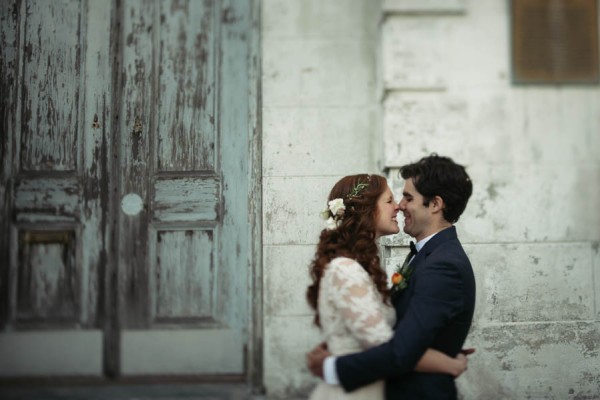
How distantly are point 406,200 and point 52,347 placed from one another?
275cm

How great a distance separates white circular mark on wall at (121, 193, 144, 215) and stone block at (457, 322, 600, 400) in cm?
240

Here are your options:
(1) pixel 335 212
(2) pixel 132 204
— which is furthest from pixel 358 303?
(2) pixel 132 204

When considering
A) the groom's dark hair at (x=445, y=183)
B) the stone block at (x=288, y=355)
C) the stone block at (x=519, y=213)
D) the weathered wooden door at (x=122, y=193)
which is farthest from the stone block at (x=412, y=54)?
the stone block at (x=288, y=355)

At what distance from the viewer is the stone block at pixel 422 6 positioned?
401 cm

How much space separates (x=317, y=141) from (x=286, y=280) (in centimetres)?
98

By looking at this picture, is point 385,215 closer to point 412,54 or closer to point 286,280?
point 286,280

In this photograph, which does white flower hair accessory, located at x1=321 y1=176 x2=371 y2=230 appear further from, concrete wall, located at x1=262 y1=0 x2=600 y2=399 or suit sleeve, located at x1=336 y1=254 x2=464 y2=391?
concrete wall, located at x1=262 y1=0 x2=600 y2=399

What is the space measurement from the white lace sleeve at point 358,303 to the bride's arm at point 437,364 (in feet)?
0.60

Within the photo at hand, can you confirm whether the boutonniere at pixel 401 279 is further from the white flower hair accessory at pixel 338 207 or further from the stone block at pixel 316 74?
the stone block at pixel 316 74

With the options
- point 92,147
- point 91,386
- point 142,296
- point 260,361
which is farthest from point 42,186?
point 260,361

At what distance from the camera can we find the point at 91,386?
4.09 meters

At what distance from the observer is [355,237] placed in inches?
103

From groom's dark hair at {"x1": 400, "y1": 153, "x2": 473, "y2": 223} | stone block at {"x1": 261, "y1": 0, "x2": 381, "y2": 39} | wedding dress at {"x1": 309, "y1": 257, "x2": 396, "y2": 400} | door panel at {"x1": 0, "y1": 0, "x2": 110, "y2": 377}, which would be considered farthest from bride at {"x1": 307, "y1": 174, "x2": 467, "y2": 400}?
door panel at {"x1": 0, "y1": 0, "x2": 110, "y2": 377}

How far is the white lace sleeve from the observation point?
7.57 ft
